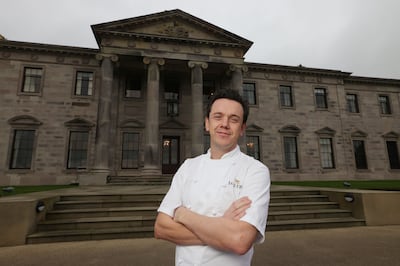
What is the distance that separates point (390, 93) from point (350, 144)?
860 centimetres

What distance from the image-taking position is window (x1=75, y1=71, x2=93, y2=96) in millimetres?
18188

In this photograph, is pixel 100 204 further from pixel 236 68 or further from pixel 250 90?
pixel 250 90

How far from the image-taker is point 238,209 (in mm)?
1528

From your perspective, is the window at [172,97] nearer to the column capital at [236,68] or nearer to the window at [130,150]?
the window at [130,150]

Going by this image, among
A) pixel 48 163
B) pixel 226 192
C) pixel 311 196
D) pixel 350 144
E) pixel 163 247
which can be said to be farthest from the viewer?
pixel 350 144

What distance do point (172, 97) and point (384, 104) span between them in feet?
76.4

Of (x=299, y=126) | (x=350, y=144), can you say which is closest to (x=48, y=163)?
(x=299, y=126)

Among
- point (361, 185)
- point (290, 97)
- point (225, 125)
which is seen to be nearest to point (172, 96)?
point (290, 97)

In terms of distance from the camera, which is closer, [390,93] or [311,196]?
[311,196]

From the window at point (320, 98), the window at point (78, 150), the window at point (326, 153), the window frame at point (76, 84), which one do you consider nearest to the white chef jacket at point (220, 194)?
the window at point (78, 150)

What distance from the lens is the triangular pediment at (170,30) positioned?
638 inches

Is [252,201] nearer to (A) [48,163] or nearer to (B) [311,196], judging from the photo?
(B) [311,196]

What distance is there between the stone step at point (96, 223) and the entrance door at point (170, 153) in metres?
12.3

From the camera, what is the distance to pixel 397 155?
2366cm
